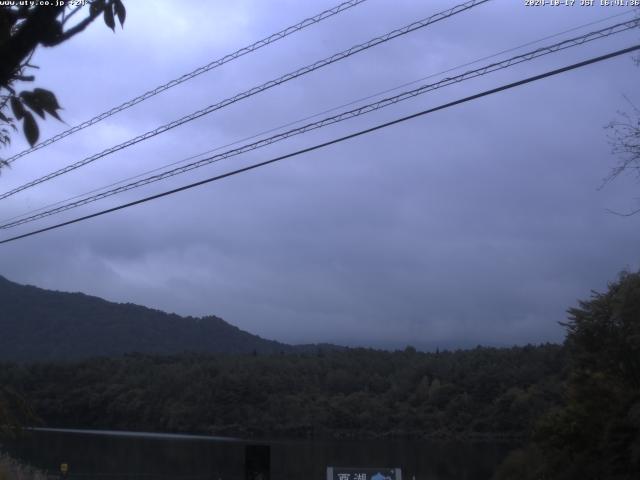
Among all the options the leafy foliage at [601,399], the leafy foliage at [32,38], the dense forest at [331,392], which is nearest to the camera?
the leafy foliage at [32,38]

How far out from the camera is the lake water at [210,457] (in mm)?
38469

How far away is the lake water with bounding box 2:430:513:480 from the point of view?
38.5m

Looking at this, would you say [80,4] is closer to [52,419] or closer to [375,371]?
[52,419]

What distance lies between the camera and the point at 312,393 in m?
83.0

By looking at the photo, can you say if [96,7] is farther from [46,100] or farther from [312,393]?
[312,393]

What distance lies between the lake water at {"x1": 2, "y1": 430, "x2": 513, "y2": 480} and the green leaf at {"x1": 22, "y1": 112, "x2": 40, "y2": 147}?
1125 inches

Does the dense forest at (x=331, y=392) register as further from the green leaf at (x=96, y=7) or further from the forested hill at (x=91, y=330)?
the green leaf at (x=96, y=7)

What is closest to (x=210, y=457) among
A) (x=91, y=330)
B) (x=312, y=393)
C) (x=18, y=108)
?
(x=312, y=393)

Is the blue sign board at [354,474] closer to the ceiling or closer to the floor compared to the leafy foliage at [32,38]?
closer to the floor

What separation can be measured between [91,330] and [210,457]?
79074 mm

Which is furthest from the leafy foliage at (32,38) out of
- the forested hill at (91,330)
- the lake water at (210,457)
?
the forested hill at (91,330)

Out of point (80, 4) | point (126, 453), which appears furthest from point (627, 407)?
point (126, 453)

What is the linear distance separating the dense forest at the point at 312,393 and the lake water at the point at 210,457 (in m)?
3.75

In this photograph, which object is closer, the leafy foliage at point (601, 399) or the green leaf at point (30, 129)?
the green leaf at point (30, 129)
